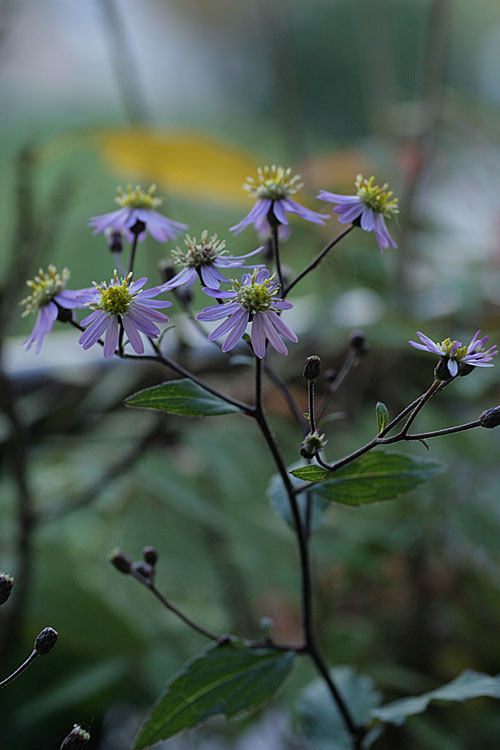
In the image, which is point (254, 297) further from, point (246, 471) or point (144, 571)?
point (246, 471)

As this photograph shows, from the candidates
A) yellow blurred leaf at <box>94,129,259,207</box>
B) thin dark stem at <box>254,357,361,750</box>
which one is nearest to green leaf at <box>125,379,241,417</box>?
thin dark stem at <box>254,357,361,750</box>

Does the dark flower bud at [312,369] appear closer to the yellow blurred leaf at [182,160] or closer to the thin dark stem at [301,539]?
the thin dark stem at [301,539]

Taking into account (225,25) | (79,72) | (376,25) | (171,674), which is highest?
(79,72)

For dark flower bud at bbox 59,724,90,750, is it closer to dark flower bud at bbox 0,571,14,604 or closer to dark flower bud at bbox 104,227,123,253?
dark flower bud at bbox 0,571,14,604

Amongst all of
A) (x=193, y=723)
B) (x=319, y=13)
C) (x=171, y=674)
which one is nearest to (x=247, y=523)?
(x=171, y=674)

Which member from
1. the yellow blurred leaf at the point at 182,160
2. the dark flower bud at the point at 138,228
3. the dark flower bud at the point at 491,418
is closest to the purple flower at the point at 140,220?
the dark flower bud at the point at 138,228

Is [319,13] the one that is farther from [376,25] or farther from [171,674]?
[171,674]
